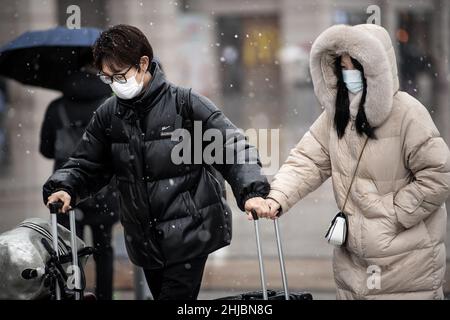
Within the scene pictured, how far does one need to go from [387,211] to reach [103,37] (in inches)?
61.7

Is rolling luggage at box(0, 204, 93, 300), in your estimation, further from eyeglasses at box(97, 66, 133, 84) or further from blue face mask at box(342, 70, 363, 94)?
blue face mask at box(342, 70, 363, 94)

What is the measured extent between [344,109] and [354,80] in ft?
0.47

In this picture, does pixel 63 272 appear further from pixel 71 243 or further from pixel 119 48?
pixel 119 48

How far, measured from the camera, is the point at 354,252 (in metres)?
4.16

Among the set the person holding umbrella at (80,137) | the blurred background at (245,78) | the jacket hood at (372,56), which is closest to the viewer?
the jacket hood at (372,56)

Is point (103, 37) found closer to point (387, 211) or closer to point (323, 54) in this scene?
point (323, 54)

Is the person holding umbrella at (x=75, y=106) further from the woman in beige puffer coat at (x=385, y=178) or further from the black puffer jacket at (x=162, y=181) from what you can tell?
the woman in beige puffer coat at (x=385, y=178)

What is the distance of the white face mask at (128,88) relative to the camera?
4301 mm

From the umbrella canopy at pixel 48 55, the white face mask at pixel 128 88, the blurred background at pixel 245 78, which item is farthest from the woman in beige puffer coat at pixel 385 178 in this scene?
the umbrella canopy at pixel 48 55

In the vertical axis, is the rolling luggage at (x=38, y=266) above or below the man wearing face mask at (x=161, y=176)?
below

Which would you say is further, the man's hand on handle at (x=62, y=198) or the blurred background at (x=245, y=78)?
the blurred background at (x=245, y=78)

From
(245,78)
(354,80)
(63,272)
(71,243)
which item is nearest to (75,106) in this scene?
(71,243)

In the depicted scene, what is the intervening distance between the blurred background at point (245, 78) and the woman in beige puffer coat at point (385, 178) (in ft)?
6.96

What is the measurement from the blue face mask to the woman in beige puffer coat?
33 millimetres
